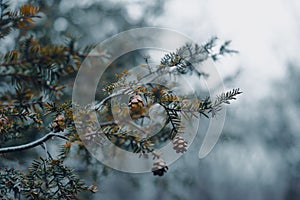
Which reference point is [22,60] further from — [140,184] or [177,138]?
[140,184]

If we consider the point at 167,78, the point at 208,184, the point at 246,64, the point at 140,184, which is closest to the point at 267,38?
the point at 246,64

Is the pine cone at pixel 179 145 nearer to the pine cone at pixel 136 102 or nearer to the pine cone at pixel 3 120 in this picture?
the pine cone at pixel 136 102

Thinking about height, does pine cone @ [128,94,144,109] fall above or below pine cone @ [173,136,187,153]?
above

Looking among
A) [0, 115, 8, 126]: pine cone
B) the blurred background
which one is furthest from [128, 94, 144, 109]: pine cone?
the blurred background

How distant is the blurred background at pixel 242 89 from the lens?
4.65 feet

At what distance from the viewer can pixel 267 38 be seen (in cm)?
196

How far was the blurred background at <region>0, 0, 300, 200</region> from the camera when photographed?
142 centimetres

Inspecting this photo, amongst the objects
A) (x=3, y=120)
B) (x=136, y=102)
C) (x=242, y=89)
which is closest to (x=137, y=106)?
(x=136, y=102)

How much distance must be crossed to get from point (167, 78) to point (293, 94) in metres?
1.78

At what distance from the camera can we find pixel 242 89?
1.59 meters

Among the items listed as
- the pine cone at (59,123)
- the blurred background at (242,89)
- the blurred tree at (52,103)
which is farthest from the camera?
the blurred background at (242,89)

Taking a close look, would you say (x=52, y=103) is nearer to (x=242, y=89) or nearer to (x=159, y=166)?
(x=159, y=166)

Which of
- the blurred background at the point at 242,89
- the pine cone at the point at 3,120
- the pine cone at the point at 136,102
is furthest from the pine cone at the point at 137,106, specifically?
the blurred background at the point at 242,89

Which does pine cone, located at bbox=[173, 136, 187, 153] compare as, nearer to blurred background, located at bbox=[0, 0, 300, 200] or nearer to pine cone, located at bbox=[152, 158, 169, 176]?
pine cone, located at bbox=[152, 158, 169, 176]
